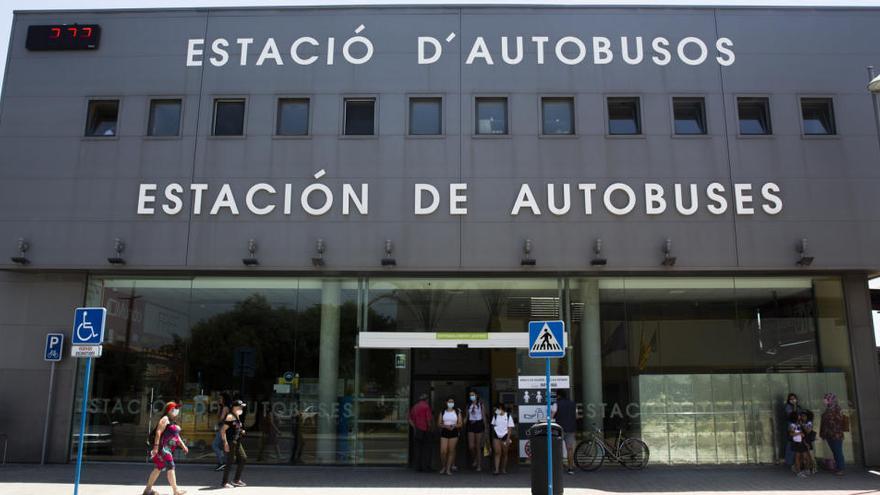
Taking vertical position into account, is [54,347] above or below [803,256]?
below

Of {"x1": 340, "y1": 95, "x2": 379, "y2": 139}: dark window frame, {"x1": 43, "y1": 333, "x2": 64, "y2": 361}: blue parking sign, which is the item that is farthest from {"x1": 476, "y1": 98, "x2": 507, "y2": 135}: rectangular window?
{"x1": 43, "y1": 333, "x2": 64, "y2": 361}: blue parking sign

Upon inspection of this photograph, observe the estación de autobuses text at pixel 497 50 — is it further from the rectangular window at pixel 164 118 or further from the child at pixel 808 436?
the child at pixel 808 436

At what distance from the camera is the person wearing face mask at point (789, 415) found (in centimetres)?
1475

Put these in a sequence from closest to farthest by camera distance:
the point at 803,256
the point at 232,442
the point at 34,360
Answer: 1. the point at 232,442
2. the point at 803,256
3. the point at 34,360

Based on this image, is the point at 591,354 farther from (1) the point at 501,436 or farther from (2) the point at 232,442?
(2) the point at 232,442

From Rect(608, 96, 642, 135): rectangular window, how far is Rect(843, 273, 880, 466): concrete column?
5.92m

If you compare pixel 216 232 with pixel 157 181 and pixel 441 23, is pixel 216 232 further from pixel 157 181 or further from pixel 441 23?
pixel 441 23

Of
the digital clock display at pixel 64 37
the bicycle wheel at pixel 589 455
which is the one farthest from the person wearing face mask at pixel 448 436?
the digital clock display at pixel 64 37

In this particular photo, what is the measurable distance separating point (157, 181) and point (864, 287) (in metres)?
16.2

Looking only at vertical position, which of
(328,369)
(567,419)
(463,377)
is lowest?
(567,419)

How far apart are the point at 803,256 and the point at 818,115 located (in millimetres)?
3632

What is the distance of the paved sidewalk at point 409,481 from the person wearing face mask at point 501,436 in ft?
1.04

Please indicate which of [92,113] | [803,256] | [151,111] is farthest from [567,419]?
[92,113]

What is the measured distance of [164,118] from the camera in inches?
643
